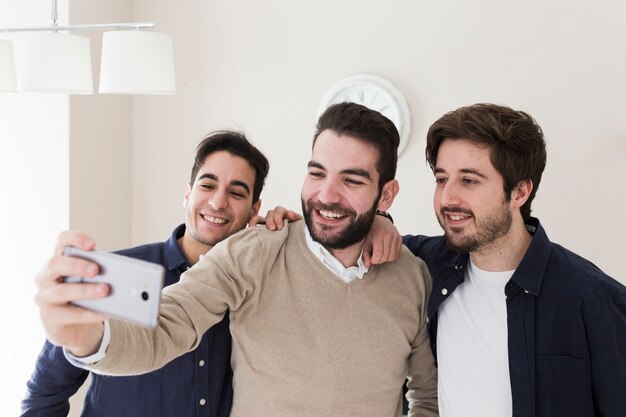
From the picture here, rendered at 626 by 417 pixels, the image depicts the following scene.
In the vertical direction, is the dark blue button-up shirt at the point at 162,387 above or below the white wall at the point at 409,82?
below

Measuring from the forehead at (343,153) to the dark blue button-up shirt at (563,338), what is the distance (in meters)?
0.42

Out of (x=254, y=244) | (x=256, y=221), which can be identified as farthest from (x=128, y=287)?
(x=256, y=221)

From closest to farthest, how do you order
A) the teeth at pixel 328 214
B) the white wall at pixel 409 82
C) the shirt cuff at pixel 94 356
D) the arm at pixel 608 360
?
the shirt cuff at pixel 94 356
the arm at pixel 608 360
the teeth at pixel 328 214
the white wall at pixel 409 82

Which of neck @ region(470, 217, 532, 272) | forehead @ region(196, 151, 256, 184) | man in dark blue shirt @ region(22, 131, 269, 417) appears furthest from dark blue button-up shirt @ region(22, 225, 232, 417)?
neck @ region(470, 217, 532, 272)

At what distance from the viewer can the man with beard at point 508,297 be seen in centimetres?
171

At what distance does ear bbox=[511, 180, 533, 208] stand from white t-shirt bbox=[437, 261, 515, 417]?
0.17 meters

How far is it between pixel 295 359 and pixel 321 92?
86.3 inches

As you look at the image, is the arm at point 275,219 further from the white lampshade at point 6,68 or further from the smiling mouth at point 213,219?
the white lampshade at point 6,68

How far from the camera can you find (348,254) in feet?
5.98

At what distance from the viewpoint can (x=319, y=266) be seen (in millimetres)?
1786

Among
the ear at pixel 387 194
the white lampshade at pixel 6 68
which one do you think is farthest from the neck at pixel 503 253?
the white lampshade at pixel 6 68

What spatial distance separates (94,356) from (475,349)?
3.03 ft

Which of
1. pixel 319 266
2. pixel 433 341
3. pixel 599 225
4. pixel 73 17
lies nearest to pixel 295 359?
pixel 319 266

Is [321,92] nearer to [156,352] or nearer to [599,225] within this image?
[599,225]
